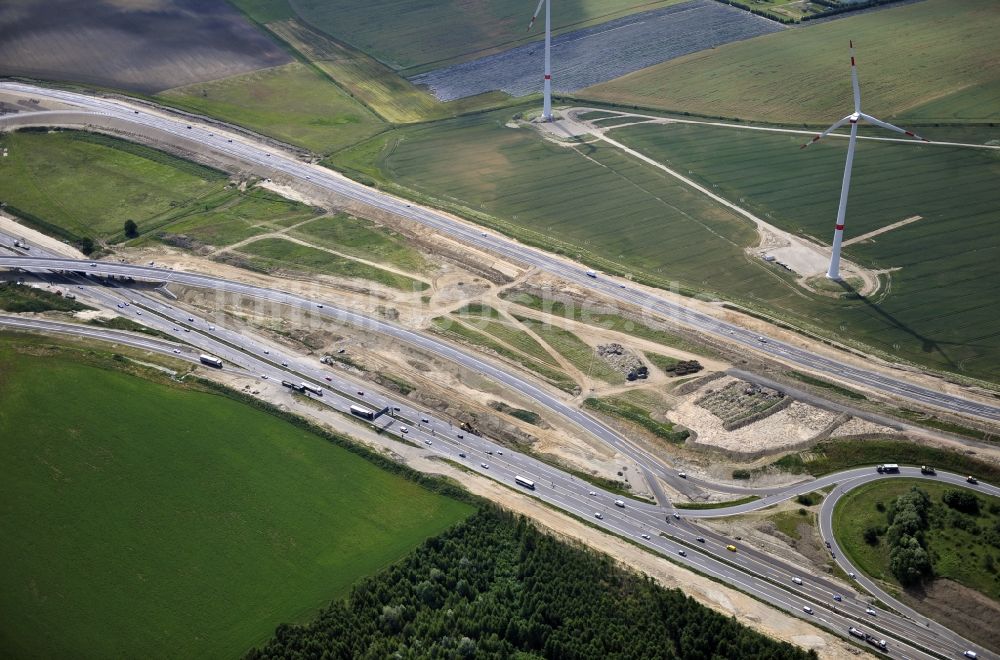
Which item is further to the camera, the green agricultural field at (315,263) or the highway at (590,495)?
the green agricultural field at (315,263)

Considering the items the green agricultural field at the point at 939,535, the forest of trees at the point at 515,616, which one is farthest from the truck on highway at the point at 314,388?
the green agricultural field at the point at 939,535

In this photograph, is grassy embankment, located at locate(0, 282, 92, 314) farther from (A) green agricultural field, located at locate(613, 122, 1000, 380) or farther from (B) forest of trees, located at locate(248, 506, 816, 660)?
(A) green agricultural field, located at locate(613, 122, 1000, 380)

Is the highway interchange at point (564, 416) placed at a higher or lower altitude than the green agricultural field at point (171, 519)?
higher

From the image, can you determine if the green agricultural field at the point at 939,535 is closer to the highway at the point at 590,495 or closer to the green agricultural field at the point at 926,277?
the highway at the point at 590,495

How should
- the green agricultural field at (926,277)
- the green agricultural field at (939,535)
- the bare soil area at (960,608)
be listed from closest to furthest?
the bare soil area at (960,608), the green agricultural field at (939,535), the green agricultural field at (926,277)

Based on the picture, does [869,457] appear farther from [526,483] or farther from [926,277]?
[926,277]

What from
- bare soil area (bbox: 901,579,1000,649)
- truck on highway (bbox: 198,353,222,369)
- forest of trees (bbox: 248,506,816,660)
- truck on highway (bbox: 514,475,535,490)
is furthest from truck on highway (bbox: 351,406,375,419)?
bare soil area (bbox: 901,579,1000,649)
